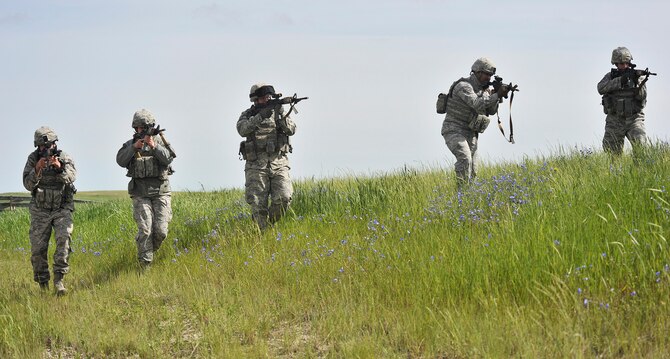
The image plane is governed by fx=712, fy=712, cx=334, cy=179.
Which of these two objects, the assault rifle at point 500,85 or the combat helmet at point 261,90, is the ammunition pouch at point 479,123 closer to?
the assault rifle at point 500,85

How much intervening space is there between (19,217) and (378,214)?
1200 cm

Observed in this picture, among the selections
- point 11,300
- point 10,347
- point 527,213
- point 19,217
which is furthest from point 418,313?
point 19,217

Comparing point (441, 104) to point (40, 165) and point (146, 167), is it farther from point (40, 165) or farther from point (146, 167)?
point (40, 165)

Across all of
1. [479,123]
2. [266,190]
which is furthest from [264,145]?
[479,123]

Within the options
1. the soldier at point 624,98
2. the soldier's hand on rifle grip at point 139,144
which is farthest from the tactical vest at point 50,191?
the soldier at point 624,98

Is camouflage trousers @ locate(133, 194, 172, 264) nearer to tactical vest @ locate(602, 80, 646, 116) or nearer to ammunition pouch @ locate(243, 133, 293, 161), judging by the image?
ammunition pouch @ locate(243, 133, 293, 161)

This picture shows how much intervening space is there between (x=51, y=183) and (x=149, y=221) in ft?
4.39

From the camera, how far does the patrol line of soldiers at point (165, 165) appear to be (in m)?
9.26

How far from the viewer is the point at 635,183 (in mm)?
7566

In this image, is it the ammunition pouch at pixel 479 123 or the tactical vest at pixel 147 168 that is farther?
the ammunition pouch at pixel 479 123

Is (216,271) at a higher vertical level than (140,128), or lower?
lower

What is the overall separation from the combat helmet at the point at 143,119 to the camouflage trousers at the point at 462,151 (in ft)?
14.0

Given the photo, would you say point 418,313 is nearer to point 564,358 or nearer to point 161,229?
point 564,358

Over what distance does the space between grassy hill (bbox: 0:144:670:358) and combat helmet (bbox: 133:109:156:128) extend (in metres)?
1.86
